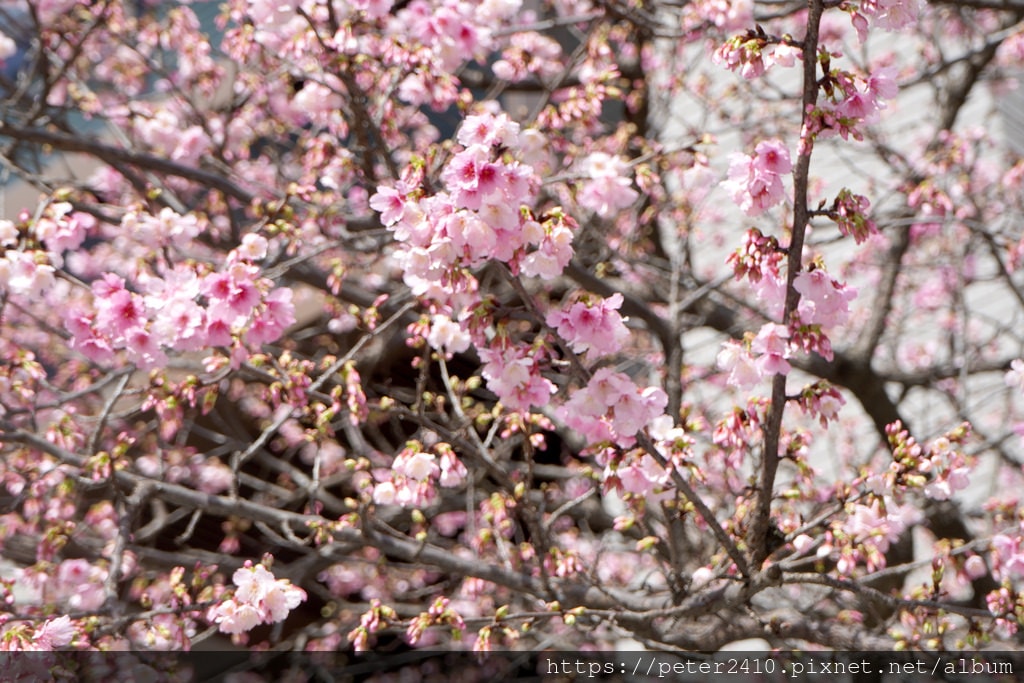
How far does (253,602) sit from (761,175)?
80.7 inches

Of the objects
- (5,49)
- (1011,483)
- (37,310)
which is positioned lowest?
(1011,483)

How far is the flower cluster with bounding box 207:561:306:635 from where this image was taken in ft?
9.47

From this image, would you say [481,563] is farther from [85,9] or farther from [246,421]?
[85,9]

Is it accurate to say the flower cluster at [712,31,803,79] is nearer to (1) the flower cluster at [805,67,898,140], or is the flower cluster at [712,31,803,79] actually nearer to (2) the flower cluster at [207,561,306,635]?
(1) the flower cluster at [805,67,898,140]

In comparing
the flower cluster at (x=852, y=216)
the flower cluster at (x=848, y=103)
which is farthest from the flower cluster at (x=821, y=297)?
the flower cluster at (x=848, y=103)

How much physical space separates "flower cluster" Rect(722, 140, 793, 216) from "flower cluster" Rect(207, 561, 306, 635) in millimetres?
1883

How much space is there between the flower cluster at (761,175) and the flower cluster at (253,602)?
1.88 metres

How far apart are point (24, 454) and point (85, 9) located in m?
2.78

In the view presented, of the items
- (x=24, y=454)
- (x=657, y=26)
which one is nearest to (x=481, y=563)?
(x=24, y=454)

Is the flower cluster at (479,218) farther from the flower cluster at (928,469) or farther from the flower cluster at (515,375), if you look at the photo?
the flower cluster at (928,469)

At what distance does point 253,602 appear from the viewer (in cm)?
292

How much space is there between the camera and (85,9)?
17.3ft

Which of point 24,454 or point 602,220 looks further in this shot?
point 602,220

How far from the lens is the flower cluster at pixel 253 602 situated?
2.89m
